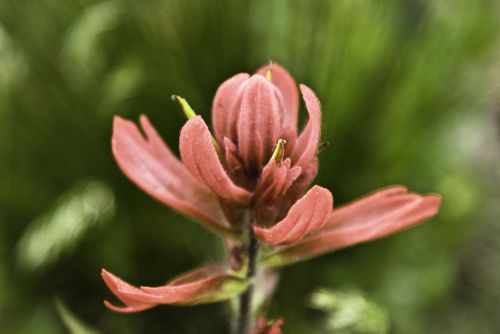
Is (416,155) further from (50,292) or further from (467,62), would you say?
(50,292)

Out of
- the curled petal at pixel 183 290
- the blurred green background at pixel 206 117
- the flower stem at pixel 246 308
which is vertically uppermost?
the curled petal at pixel 183 290

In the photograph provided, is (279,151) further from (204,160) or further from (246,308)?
(246,308)

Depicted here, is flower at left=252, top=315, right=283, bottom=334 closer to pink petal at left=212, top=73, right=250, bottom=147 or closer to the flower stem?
the flower stem

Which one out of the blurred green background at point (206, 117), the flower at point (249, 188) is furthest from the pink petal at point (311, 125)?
the blurred green background at point (206, 117)

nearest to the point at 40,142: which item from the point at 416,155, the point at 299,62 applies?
the point at 299,62

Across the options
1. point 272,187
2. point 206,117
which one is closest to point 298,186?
point 272,187

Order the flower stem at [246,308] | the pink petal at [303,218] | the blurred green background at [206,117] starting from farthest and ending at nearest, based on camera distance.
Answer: the blurred green background at [206,117] → the flower stem at [246,308] → the pink petal at [303,218]

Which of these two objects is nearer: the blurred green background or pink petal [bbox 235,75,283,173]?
pink petal [bbox 235,75,283,173]

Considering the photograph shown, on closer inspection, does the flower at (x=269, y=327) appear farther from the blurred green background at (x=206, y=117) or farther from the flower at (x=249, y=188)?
the blurred green background at (x=206, y=117)

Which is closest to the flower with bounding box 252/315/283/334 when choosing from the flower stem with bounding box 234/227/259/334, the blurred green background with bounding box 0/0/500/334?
the flower stem with bounding box 234/227/259/334
